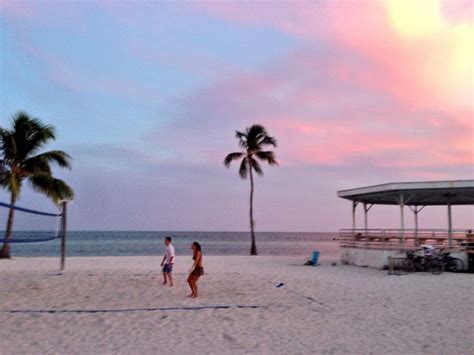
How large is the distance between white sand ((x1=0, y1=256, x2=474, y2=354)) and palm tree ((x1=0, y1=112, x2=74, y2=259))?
33.9 ft

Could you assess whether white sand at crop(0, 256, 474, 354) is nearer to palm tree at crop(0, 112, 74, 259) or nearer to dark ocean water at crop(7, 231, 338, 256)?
palm tree at crop(0, 112, 74, 259)

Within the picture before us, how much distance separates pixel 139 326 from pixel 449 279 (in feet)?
34.0

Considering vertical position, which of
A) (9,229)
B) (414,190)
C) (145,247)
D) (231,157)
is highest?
(231,157)

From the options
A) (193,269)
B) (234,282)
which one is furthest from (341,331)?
(234,282)

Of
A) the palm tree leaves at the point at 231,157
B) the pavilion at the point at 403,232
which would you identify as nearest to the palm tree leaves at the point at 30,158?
the palm tree leaves at the point at 231,157

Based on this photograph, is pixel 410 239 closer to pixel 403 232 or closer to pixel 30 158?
pixel 403 232

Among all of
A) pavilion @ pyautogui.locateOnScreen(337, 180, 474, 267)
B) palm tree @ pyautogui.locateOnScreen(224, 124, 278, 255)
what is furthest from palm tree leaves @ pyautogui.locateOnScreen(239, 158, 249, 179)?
pavilion @ pyautogui.locateOnScreen(337, 180, 474, 267)

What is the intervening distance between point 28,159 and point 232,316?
17.8 m

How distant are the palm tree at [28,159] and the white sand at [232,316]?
1034 centimetres

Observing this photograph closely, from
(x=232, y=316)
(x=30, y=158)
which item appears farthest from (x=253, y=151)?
(x=232, y=316)

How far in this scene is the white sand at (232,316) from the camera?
6977 mm

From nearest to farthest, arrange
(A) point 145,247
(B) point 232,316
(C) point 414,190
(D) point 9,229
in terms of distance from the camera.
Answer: (B) point 232,316 → (C) point 414,190 → (D) point 9,229 → (A) point 145,247

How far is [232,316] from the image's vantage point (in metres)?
8.84

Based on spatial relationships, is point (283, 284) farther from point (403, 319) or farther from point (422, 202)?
point (422, 202)
